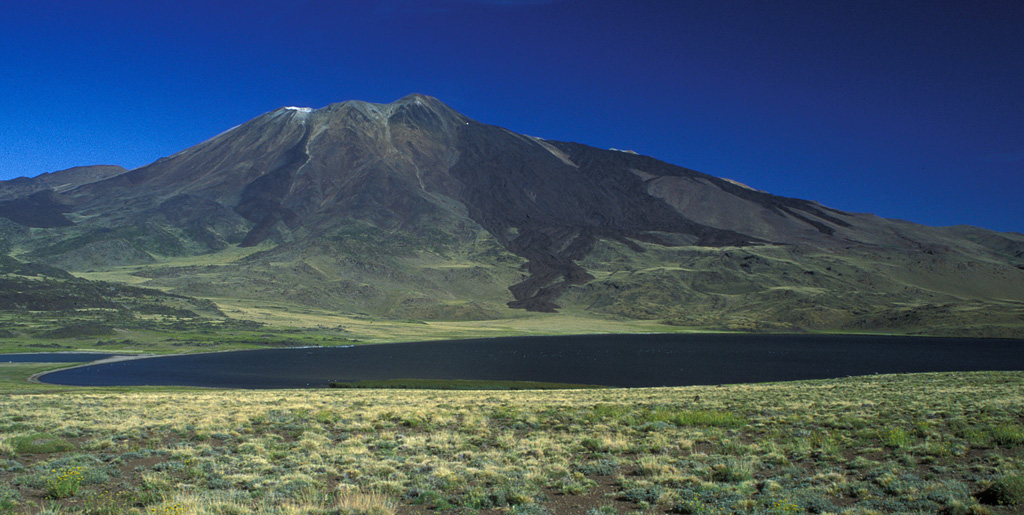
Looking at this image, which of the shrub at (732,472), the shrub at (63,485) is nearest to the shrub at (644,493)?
the shrub at (732,472)

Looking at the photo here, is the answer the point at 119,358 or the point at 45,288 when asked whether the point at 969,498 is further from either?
the point at 45,288

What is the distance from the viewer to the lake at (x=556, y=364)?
73.4 metres

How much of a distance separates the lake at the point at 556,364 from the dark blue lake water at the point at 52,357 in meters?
9.35

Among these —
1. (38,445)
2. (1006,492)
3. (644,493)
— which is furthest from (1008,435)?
(38,445)

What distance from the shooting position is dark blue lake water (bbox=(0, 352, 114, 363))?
94012 mm

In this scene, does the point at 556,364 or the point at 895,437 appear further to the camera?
the point at 556,364

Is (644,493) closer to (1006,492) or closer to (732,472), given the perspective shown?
(732,472)

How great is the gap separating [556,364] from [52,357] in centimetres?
8725

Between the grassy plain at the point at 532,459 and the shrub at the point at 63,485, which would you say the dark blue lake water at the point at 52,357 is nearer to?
the grassy plain at the point at 532,459

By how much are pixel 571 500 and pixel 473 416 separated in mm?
12167

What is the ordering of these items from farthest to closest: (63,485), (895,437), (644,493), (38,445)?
1. (38,445)
2. (895,437)
3. (63,485)
4. (644,493)

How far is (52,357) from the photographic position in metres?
99.9

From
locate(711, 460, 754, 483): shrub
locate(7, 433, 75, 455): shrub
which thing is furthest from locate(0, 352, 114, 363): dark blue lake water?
locate(711, 460, 754, 483): shrub

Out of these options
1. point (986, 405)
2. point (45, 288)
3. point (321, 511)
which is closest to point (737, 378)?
point (986, 405)
